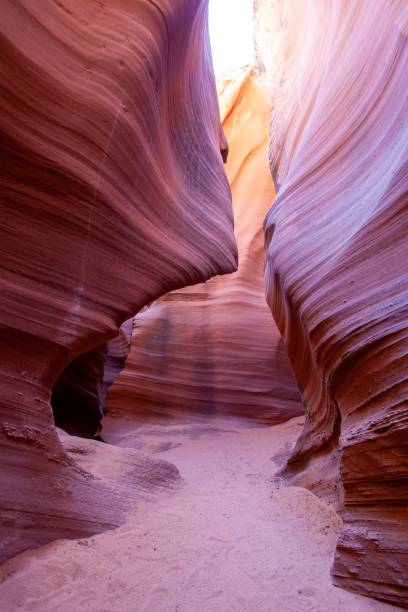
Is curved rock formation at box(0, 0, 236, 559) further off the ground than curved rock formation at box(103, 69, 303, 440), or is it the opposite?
curved rock formation at box(103, 69, 303, 440)

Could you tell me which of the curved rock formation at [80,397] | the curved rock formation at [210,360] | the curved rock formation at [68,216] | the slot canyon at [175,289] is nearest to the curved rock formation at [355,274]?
the slot canyon at [175,289]

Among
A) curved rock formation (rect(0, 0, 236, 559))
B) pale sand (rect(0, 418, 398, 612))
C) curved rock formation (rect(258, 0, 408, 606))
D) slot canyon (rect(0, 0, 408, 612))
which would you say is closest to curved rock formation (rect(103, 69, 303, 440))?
slot canyon (rect(0, 0, 408, 612))

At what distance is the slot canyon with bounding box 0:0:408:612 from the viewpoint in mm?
2383

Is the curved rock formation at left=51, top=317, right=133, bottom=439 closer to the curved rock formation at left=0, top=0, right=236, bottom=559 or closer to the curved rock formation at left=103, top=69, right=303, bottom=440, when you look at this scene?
the curved rock formation at left=103, top=69, right=303, bottom=440

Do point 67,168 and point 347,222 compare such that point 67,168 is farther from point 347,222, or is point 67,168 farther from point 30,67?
point 347,222

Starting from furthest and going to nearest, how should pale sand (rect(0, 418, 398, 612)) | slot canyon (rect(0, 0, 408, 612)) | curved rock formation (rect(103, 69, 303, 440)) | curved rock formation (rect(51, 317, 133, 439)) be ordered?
curved rock formation (rect(103, 69, 303, 440))
curved rock formation (rect(51, 317, 133, 439))
slot canyon (rect(0, 0, 408, 612))
pale sand (rect(0, 418, 398, 612))

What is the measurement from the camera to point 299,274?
387 centimetres

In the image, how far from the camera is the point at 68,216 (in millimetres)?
2998

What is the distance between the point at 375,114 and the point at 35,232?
2756 millimetres

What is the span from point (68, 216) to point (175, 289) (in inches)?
44.2

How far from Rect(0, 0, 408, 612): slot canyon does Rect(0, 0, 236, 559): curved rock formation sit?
0.04ft

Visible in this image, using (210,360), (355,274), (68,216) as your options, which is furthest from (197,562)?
(210,360)

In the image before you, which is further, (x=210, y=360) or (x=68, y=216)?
(x=210, y=360)

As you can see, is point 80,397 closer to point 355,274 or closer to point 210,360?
point 210,360
